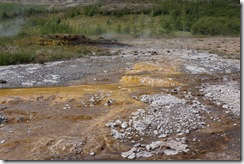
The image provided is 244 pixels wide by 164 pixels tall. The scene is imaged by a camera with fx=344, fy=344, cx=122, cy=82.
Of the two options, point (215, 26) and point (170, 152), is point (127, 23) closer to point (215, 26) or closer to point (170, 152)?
point (215, 26)

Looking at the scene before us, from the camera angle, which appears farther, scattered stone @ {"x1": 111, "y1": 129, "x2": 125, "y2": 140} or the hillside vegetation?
the hillside vegetation

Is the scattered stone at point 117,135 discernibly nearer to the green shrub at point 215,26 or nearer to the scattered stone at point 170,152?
the scattered stone at point 170,152

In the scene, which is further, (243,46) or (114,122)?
(114,122)

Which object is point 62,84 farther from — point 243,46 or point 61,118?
point 243,46

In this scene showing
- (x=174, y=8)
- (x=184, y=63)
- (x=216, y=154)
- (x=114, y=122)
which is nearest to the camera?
(x=216, y=154)

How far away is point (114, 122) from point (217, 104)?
10.6 ft

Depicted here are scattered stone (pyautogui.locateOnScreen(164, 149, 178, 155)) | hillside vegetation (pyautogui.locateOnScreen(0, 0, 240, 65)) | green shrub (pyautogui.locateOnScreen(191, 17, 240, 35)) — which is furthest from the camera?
green shrub (pyautogui.locateOnScreen(191, 17, 240, 35))

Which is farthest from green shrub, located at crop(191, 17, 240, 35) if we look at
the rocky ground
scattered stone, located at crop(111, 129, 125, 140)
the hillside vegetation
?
scattered stone, located at crop(111, 129, 125, 140)

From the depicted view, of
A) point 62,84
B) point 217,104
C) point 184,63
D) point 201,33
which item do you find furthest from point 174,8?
point 217,104

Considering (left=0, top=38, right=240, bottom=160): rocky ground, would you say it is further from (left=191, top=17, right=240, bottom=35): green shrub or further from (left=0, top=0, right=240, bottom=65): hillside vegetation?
(left=191, top=17, right=240, bottom=35): green shrub

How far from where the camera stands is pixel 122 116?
32.5 ft

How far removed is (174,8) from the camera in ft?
211

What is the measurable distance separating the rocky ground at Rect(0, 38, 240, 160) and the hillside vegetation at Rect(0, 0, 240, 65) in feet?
17.4

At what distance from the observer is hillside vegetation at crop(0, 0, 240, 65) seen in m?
26.5
